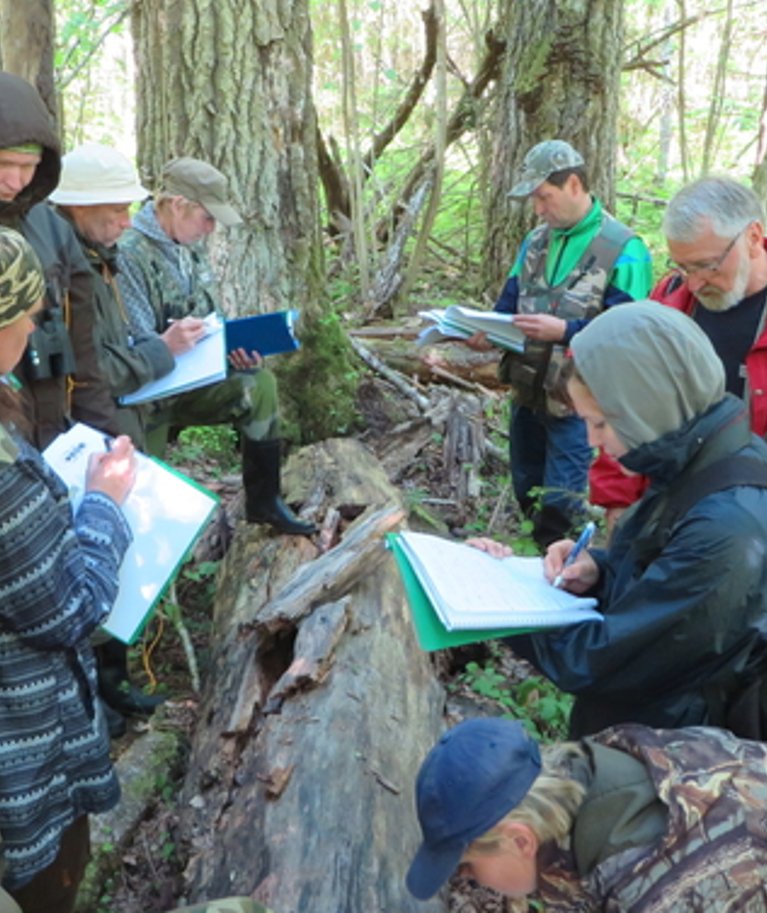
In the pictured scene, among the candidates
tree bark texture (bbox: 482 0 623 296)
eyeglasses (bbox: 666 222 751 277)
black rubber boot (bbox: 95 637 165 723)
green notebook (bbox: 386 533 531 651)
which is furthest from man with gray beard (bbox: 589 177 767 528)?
tree bark texture (bbox: 482 0 623 296)

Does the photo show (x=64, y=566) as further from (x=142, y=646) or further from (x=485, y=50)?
(x=485, y=50)

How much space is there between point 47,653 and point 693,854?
4.78 ft

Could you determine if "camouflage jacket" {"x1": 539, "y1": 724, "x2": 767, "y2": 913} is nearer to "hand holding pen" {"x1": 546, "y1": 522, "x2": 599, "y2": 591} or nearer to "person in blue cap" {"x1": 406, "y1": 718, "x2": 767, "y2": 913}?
"person in blue cap" {"x1": 406, "y1": 718, "x2": 767, "y2": 913}

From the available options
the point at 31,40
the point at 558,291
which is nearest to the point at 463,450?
the point at 558,291

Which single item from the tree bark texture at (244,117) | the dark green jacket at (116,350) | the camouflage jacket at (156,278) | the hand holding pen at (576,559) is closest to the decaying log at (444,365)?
the tree bark texture at (244,117)

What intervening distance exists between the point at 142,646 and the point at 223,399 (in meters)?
1.27

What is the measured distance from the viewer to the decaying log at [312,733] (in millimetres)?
2439

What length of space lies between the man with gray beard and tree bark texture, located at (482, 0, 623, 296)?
4.09m

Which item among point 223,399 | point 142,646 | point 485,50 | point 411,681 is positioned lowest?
point 142,646

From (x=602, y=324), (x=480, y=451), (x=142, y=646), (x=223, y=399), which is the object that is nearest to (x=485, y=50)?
(x=480, y=451)

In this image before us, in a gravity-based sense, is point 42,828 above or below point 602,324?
below

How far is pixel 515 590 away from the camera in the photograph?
7.29ft

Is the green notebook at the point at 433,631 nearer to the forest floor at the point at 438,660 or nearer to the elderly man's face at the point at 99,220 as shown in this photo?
the forest floor at the point at 438,660

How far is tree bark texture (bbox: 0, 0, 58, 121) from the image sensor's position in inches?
260
